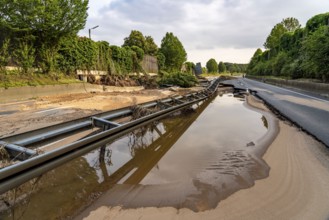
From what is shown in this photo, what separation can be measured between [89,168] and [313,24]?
45565 mm

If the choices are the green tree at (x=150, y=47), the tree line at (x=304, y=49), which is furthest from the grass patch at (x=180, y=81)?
the green tree at (x=150, y=47)

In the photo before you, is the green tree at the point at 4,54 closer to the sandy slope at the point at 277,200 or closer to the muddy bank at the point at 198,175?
the muddy bank at the point at 198,175

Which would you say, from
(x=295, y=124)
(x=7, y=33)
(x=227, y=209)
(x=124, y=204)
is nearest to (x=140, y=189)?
(x=124, y=204)

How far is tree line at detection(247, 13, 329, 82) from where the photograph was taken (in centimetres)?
2436

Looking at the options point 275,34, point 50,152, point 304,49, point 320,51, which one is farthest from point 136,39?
point 50,152

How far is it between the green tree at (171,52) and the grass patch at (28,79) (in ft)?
143

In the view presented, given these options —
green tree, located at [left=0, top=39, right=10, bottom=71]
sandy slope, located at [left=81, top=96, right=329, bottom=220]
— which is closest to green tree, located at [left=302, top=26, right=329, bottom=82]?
sandy slope, located at [left=81, top=96, right=329, bottom=220]

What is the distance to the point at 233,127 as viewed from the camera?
339 inches

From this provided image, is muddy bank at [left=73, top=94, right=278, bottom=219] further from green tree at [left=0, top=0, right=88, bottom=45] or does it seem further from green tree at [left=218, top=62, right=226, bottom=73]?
green tree at [left=218, top=62, right=226, bottom=73]

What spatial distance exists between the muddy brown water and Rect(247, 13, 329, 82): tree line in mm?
21705

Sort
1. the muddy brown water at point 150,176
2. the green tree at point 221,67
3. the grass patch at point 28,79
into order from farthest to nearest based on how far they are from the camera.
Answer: the green tree at point 221,67
the grass patch at point 28,79
the muddy brown water at point 150,176

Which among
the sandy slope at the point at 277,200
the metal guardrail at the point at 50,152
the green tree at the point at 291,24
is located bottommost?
the sandy slope at the point at 277,200

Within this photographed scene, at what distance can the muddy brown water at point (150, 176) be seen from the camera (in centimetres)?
340

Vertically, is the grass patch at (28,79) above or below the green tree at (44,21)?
below
